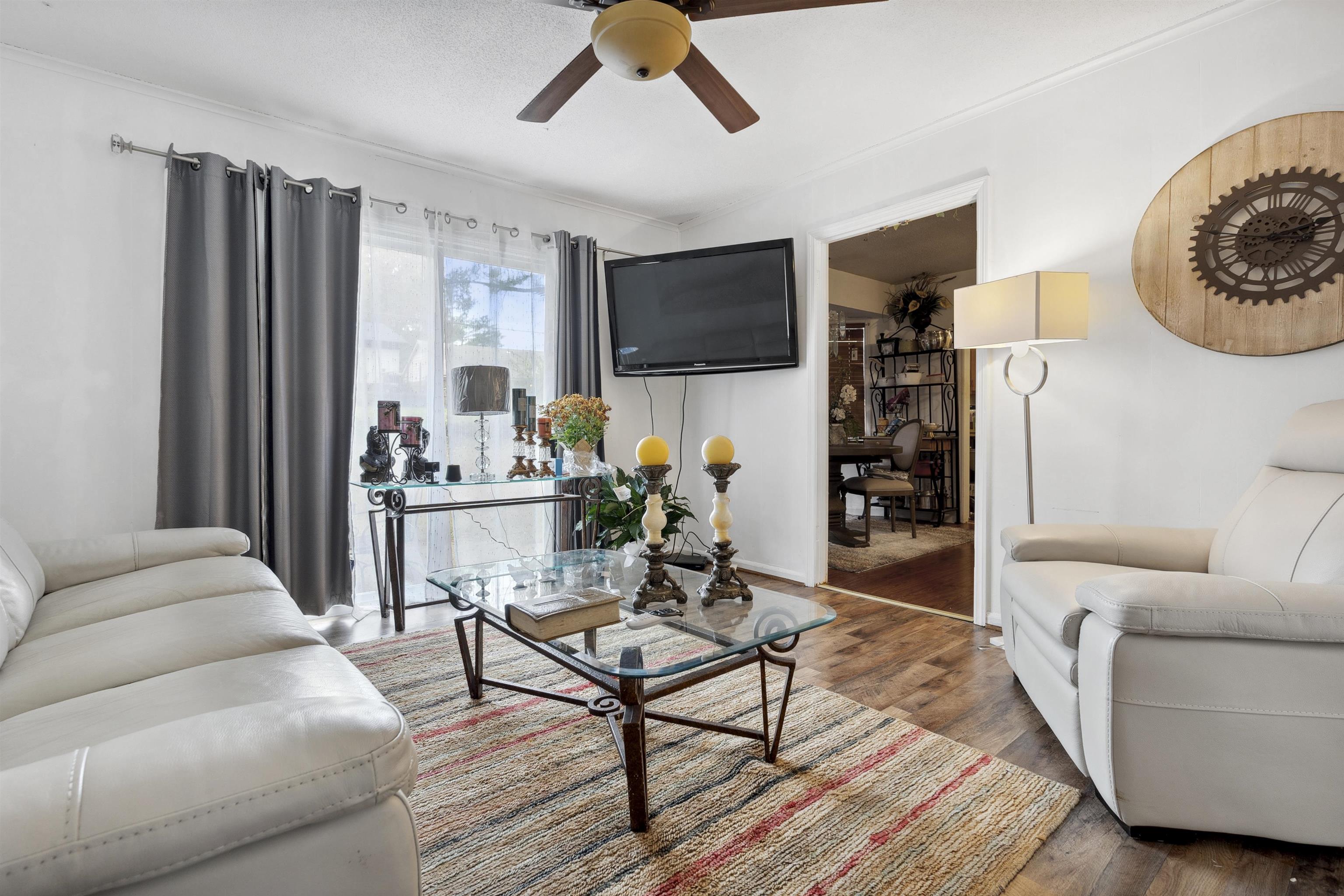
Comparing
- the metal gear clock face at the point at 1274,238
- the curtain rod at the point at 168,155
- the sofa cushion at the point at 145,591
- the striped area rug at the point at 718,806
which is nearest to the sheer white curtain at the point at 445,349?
the curtain rod at the point at 168,155

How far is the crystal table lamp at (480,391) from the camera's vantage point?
3258 mm

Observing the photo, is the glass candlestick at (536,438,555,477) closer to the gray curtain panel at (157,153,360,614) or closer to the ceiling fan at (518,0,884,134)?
the gray curtain panel at (157,153,360,614)

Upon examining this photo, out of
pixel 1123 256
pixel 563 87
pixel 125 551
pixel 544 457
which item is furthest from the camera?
pixel 544 457

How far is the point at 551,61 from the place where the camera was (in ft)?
8.50

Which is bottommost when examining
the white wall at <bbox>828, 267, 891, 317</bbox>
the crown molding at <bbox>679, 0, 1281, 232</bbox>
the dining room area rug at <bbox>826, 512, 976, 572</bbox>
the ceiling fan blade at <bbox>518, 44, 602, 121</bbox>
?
the dining room area rug at <bbox>826, 512, 976, 572</bbox>

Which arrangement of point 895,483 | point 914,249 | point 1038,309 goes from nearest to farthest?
point 1038,309 < point 895,483 < point 914,249

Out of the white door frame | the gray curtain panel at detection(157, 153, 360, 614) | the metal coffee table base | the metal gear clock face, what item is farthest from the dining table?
the gray curtain panel at detection(157, 153, 360, 614)

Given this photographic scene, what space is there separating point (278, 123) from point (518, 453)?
1982 millimetres

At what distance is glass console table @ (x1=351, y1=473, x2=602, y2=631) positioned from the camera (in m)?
3.03

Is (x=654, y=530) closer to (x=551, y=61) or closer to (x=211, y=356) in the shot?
(x=551, y=61)

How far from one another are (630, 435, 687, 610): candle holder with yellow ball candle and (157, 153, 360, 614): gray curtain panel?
1.99 m

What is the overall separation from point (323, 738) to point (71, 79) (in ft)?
10.8

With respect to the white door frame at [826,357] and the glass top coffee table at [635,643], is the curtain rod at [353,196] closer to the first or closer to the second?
the white door frame at [826,357]

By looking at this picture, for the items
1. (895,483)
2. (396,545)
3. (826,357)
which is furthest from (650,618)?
(895,483)
